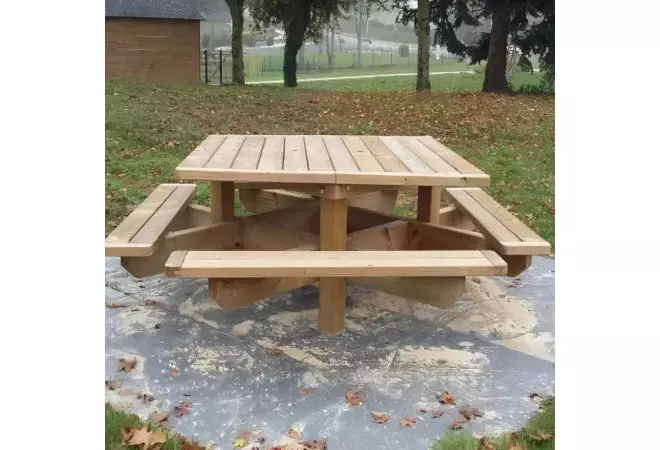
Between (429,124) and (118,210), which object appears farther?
(429,124)

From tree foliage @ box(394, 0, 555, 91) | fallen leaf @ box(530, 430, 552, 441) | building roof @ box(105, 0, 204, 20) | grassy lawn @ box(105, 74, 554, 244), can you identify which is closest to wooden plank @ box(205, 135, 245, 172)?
fallen leaf @ box(530, 430, 552, 441)

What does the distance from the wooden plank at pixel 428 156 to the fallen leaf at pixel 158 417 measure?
67.0 inches

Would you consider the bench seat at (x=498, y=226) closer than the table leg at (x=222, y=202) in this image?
Yes

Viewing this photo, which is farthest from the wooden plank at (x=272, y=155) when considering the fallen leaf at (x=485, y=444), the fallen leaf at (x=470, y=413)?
the fallen leaf at (x=485, y=444)

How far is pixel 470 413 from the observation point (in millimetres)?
2928

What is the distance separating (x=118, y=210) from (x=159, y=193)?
6.03 feet

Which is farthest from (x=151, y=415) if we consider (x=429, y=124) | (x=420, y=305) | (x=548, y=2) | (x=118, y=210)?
(x=548, y=2)

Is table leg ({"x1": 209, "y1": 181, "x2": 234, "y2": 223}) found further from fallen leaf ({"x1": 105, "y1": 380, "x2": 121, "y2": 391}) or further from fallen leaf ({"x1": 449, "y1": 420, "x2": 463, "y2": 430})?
fallen leaf ({"x1": 449, "y1": 420, "x2": 463, "y2": 430})

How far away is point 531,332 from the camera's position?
385cm

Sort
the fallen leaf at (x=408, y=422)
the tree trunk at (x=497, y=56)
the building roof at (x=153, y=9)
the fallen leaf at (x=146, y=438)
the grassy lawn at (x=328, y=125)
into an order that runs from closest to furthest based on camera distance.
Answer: the fallen leaf at (x=146, y=438) → the fallen leaf at (x=408, y=422) → the grassy lawn at (x=328, y=125) → the tree trunk at (x=497, y=56) → the building roof at (x=153, y=9)

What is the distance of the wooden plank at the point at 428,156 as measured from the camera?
3499 millimetres

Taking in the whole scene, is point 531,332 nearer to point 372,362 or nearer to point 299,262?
point 372,362

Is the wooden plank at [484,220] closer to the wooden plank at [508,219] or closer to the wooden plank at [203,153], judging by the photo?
the wooden plank at [508,219]

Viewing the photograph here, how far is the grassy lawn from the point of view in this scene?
306 inches
